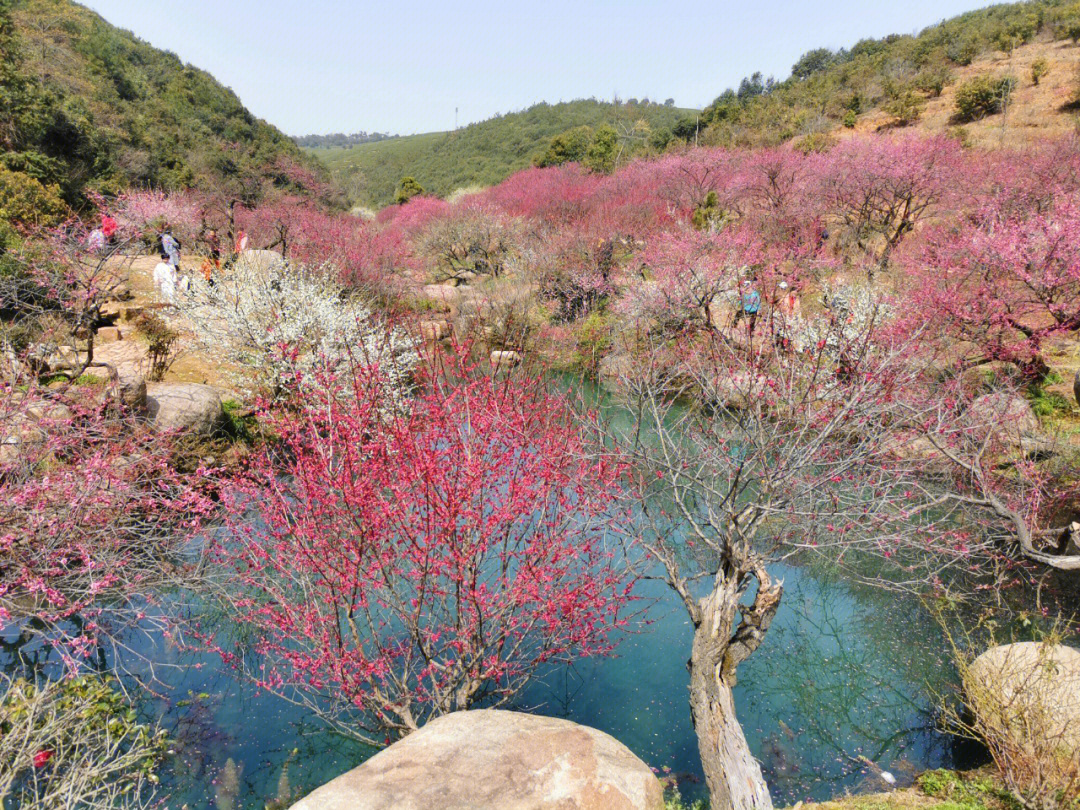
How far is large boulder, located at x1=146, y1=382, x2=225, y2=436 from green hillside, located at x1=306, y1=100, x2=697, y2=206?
4147 centimetres

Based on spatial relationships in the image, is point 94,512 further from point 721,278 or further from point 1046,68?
point 1046,68

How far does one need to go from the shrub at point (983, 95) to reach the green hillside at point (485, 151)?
20.2 meters

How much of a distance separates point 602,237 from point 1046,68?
102ft

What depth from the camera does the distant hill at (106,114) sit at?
20.8 meters

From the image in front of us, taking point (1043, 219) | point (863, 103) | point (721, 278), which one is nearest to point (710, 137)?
point (863, 103)

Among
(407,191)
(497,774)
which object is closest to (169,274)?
(497,774)

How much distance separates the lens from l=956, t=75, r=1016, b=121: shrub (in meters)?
32.5

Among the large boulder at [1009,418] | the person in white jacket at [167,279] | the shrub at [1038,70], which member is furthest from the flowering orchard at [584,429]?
the shrub at [1038,70]

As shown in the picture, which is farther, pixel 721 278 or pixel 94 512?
pixel 721 278

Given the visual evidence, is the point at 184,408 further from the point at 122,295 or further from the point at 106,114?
the point at 106,114

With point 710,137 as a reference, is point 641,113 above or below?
above

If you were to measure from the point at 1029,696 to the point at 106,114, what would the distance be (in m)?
38.8

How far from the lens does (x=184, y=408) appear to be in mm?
10711

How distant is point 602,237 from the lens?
2306cm
